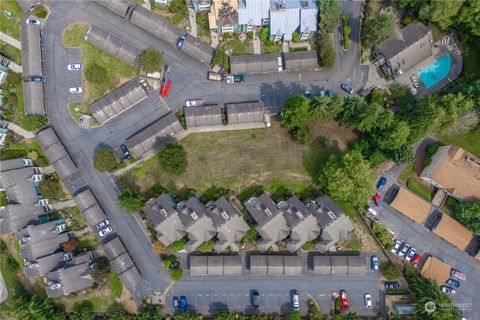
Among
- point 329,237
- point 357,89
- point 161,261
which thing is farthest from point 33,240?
point 357,89

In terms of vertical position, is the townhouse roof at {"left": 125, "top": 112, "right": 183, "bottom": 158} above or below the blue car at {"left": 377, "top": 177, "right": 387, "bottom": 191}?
above

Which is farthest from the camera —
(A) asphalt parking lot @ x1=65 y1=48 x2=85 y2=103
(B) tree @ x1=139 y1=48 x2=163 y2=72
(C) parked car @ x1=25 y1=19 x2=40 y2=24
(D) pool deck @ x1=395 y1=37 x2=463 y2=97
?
(D) pool deck @ x1=395 y1=37 x2=463 y2=97

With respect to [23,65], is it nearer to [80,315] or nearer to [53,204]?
[53,204]

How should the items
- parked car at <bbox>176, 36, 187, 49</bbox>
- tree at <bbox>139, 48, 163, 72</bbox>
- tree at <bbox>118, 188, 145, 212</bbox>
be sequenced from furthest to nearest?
parked car at <bbox>176, 36, 187, 49</bbox>
tree at <bbox>139, 48, 163, 72</bbox>
tree at <bbox>118, 188, 145, 212</bbox>

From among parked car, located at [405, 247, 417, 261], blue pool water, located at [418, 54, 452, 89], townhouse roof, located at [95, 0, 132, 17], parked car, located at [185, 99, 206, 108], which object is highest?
townhouse roof, located at [95, 0, 132, 17]

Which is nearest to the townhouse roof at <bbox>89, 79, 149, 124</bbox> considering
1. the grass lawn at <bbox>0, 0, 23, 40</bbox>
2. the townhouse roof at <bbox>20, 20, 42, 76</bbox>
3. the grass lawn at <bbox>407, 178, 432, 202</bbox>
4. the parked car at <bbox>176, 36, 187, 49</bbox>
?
the parked car at <bbox>176, 36, 187, 49</bbox>

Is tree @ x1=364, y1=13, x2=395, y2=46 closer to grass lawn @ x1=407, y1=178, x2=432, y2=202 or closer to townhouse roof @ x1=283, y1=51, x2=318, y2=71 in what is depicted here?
townhouse roof @ x1=283, y1=51, x2=318, y2=71

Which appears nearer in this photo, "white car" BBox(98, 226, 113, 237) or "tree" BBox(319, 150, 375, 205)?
"tree" BBox(319, 150, 375, 205)

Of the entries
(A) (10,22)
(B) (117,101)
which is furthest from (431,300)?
(A) (10,22)

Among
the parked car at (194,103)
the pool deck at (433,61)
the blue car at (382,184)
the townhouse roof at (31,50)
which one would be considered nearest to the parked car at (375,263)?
the blue car at (382,184)
